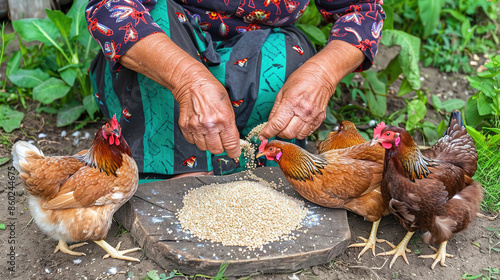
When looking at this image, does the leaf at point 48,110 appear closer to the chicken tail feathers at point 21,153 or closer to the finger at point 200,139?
the chicken tail feathers at point 21,153

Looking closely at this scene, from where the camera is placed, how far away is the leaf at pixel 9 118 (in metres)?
3.54

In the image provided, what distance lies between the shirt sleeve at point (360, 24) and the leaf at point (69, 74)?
213 centimetres

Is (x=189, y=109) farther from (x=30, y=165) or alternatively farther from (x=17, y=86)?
(x=17, y=86)

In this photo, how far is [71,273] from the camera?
7.47 feet

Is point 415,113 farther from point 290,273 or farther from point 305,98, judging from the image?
point 290,273

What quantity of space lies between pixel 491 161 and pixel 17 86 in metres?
3.99

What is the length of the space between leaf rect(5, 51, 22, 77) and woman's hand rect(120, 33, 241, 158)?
1977 mm

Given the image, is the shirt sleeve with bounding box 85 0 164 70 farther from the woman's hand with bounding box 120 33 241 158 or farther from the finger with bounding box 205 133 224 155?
the finger with bounding box 205 133 224 155

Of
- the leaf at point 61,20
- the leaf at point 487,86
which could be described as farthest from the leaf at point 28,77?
the leaf at point 487,86

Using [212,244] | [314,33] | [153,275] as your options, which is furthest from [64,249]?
[314,33]

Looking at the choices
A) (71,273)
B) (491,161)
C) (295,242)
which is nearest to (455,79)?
(491,161)

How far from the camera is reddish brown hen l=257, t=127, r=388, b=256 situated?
8.07 feet

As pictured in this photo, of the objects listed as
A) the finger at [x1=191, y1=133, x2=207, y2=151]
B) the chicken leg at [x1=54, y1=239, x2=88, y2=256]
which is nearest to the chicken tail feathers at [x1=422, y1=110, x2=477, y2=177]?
the finger at [x1=191, y1=133, x2=207, y2=151]

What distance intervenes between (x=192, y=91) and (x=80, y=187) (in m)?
0.77
